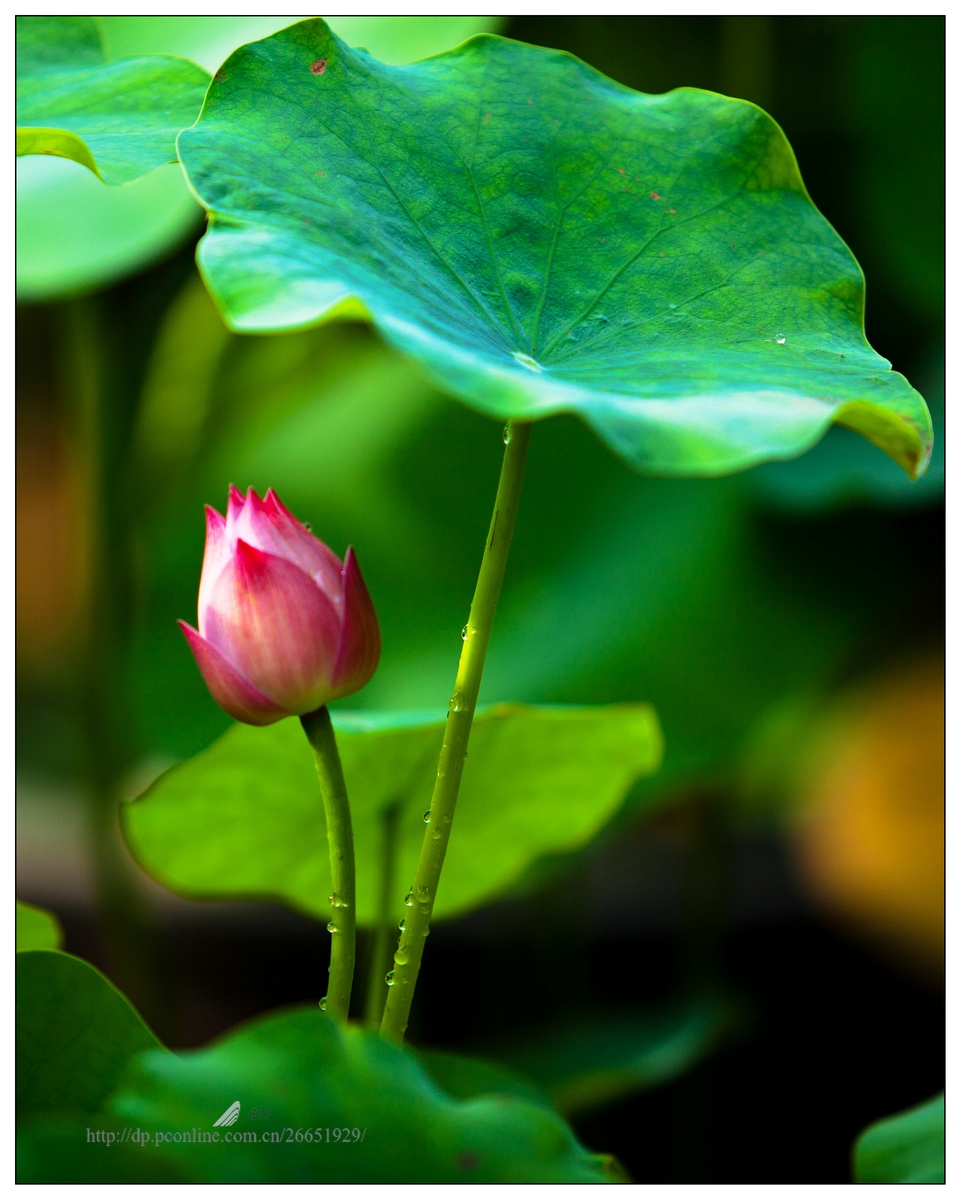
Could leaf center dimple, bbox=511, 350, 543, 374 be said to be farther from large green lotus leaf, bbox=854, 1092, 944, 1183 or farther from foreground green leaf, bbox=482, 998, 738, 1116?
foreground green leaf, bbox=482, 998, 738, 1116

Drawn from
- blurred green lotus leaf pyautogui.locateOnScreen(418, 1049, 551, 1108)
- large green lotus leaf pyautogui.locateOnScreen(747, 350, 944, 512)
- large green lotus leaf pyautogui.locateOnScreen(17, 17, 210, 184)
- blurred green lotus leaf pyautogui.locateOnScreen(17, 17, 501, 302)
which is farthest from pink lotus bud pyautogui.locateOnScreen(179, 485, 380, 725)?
large green lotus leaf pyautogui.locateOnScreen(747, 350, 944, 512)

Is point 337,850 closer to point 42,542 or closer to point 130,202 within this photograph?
point 130,202

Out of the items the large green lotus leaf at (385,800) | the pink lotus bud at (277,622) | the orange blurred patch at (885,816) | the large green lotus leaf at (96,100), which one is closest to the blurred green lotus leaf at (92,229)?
the large green lotus leaf at (96,100)

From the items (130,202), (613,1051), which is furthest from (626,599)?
(130,202)

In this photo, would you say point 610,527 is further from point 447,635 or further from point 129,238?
point 129,238
